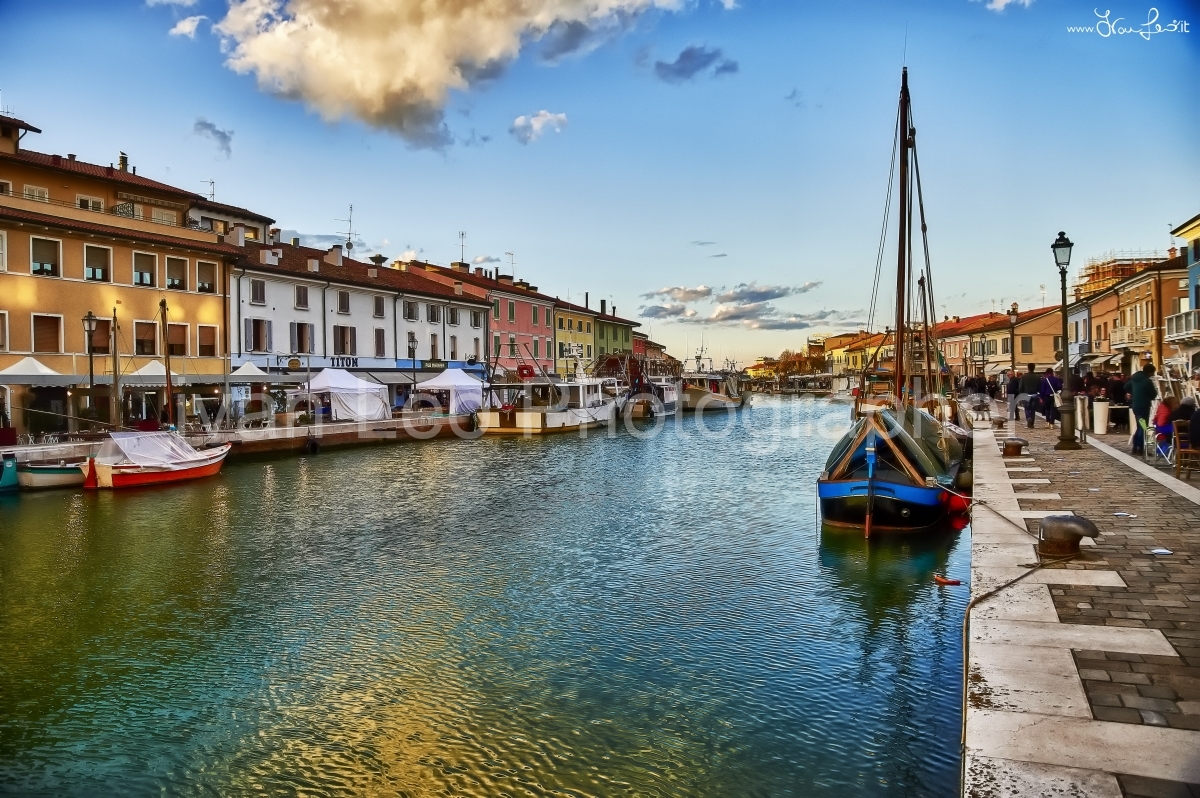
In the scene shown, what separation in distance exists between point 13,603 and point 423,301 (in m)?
40.9

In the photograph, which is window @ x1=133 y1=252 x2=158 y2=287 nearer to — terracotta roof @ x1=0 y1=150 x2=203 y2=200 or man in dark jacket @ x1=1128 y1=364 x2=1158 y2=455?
terracotta roof @ x1=0 y1=150 x2=203 y2=200

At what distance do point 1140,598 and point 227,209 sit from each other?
4980 cm

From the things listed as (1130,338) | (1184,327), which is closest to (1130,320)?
(1130,338)

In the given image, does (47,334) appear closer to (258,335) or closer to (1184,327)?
(258,335)

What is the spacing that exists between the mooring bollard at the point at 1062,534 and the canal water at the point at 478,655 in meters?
1.60

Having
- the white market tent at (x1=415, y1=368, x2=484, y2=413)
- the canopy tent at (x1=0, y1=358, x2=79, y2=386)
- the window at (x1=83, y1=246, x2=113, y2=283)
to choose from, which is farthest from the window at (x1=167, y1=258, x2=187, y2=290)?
the white market tent at (x1=415, y1=368, x2=484, y2=413)

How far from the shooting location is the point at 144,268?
3431 centimetres

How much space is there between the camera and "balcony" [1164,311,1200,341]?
34.2m

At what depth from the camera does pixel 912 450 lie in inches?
603

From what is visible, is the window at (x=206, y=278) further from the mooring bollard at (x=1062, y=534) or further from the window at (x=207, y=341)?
the mooring bollard at (x=1062, y=534)

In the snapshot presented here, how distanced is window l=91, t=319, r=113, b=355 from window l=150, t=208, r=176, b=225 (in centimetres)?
771

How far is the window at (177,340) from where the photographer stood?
35000 millimetres

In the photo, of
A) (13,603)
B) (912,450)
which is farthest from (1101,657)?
(13,603)

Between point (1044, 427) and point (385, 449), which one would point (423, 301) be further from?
point (1044, 427)
